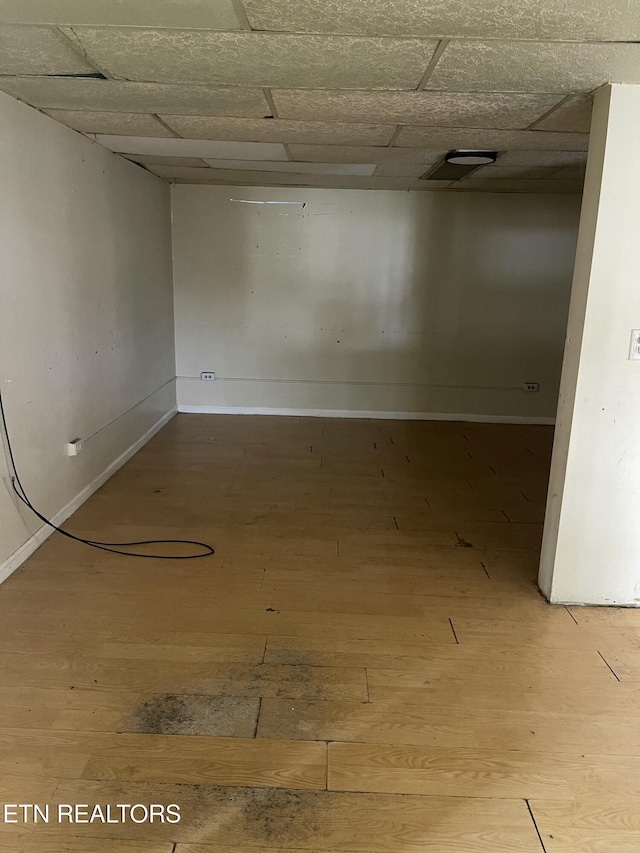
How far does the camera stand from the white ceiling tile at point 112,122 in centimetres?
287

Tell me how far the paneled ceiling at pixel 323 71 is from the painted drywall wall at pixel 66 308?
0.92ft

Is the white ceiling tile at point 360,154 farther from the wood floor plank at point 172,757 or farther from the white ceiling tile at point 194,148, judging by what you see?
the wood floor plank at point 172,757

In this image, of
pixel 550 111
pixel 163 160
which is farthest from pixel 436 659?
pixel 163 160

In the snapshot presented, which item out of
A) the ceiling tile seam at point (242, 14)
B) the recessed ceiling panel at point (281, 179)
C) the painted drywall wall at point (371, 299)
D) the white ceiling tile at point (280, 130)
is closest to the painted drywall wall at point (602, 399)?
the white ceiling tile at point (280, 130)

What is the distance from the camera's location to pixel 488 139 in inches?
125

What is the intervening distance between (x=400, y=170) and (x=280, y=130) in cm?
151

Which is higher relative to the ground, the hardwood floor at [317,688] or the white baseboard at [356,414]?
the white baseboard at [356,414]

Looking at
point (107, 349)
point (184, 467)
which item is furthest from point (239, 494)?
point (107, 349)

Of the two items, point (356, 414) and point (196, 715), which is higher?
point (356, 414)

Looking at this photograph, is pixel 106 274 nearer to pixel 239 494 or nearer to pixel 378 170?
pixel 239 494

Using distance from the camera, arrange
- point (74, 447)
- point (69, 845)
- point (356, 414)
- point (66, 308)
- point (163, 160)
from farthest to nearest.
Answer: point (356, 414), point (163, 160), point (74, 447), point (66, 308), point (69, 845)

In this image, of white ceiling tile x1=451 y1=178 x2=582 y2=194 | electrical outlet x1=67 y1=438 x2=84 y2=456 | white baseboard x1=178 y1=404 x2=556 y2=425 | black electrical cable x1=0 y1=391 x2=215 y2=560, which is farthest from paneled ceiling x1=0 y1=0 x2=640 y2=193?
white baseboard x1=178 y1=404 x2=556 y2=425

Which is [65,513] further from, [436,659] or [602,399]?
[602,399]

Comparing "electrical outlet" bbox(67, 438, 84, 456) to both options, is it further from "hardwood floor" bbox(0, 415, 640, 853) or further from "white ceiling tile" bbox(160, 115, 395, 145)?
"white ceiling tile" bbox(160, 115, 395, 145)
